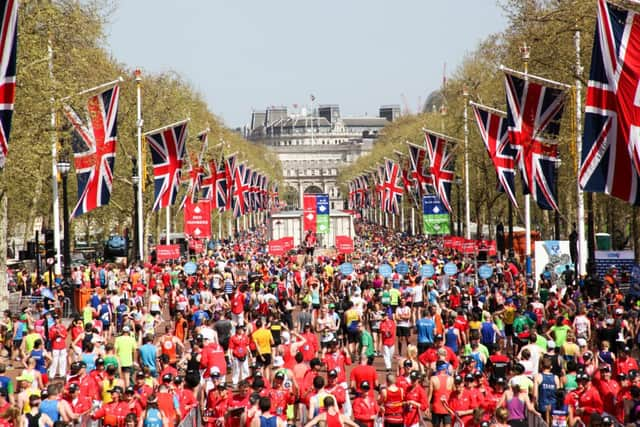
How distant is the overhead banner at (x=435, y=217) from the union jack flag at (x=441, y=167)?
1.65ft

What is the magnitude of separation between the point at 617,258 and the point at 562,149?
12781mm

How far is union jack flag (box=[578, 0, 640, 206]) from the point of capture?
16984 mm

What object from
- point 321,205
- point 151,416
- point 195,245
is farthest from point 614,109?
point 321,205

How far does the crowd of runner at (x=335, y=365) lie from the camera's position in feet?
46.0

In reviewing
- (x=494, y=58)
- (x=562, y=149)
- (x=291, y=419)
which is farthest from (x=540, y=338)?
(x=494, y=58)

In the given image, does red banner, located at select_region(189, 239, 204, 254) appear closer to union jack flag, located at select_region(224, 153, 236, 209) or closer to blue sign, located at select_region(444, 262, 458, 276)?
union jack flag, located at select_region(224, 153, 236, 209)

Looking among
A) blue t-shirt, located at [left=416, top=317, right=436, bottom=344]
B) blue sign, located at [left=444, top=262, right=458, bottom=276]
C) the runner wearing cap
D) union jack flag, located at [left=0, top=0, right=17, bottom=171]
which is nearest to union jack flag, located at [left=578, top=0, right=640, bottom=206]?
blue t-shirt, located at [left=416, top=317, right=436, bottom=344]

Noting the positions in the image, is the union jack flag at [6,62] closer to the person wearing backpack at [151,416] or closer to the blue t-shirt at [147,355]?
the blue t-shirt at [147,355]

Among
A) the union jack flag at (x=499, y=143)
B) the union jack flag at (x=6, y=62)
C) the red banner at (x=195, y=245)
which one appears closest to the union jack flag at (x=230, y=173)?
the red banner at (x=195, y=245)

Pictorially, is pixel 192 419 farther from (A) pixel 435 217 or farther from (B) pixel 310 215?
(B) pixel 310 215

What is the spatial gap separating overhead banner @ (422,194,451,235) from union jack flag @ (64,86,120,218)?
55.7 ft

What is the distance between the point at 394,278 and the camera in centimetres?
3133

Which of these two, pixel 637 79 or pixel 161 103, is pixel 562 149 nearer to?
pixel 161 103

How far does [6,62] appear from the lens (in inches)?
770
